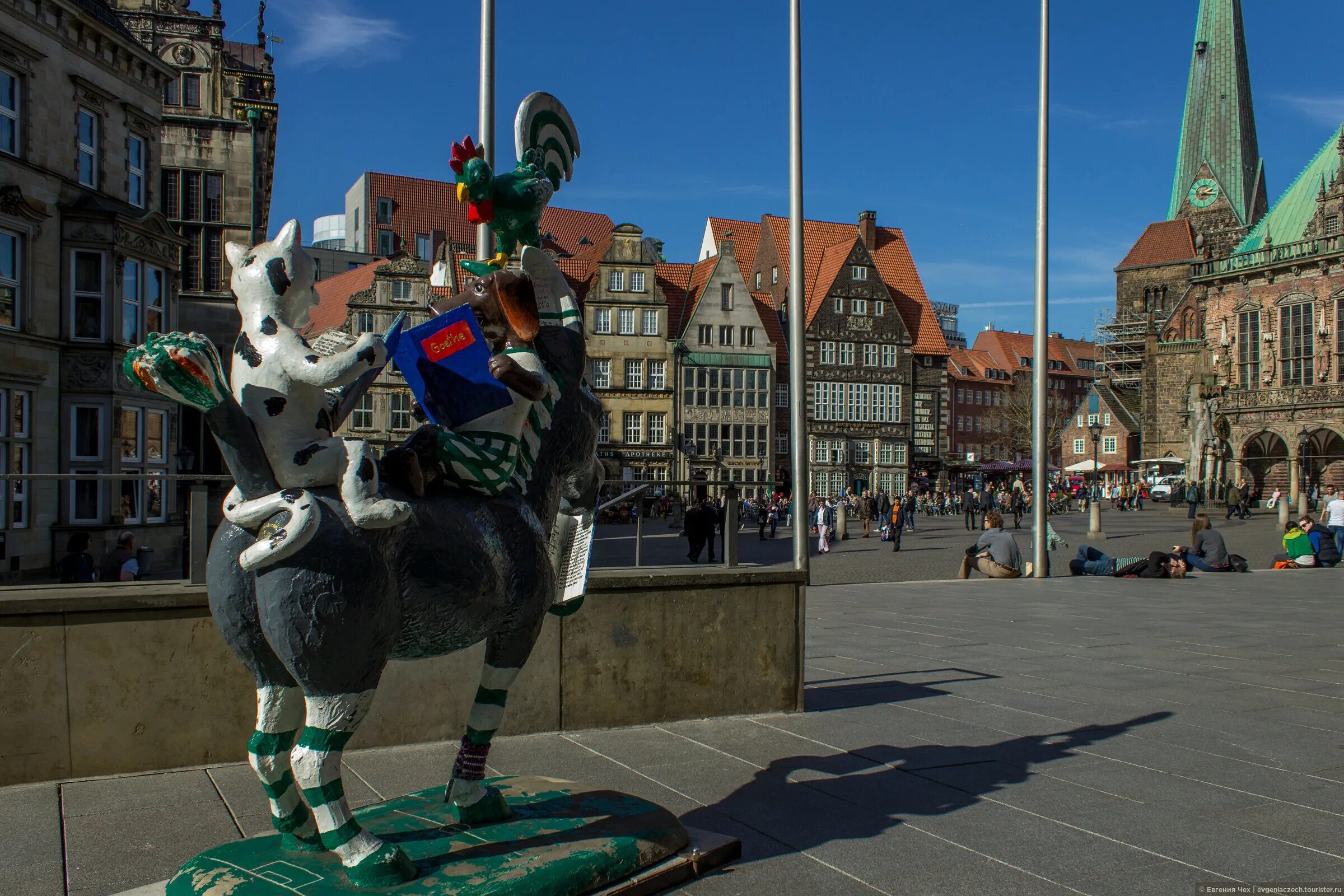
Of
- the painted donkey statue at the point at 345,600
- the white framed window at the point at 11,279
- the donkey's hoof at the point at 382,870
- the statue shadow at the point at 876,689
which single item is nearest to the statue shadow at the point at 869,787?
the statue shadow at the point at 876,689

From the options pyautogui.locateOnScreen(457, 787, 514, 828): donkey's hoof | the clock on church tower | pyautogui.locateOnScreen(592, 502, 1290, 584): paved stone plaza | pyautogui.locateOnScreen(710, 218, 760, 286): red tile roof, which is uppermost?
the clock on church tower

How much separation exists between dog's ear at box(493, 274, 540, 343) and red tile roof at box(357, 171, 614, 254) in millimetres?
57919

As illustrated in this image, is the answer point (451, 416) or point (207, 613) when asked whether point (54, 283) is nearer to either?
point (207, 613)

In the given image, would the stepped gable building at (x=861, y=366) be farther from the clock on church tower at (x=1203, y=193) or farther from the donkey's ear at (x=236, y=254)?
the donkey's ear at (x=236, y=254)

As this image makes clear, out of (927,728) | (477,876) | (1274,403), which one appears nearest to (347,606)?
(477,876)

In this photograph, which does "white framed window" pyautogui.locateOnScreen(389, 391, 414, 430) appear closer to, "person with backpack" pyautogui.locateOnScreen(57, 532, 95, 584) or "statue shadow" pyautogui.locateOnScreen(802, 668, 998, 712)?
"person with backpack" pyautogui.locateOnScreen(57, 532, 95, 584)

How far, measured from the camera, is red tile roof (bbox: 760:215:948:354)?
2334 inches

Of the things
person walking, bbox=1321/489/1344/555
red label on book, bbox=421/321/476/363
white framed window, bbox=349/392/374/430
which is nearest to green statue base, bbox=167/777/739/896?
red label on book, bbox=421/321/476/363

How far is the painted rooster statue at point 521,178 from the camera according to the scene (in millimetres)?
4062

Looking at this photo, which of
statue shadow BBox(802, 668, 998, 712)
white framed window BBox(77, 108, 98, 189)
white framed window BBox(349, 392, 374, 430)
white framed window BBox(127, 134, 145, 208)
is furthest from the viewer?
white framed window BBox(349, 392, 374, 430)

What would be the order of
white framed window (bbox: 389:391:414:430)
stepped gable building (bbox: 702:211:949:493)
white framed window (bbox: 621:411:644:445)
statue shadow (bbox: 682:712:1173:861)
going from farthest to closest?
stepped gable building (bbox: 702:211:949:493), white framed window (bbox: 621:411:644:445), white framed window (bbox: 389:391:414:430), statue shadow (bbox: 682:712:1173:861)

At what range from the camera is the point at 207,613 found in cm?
568

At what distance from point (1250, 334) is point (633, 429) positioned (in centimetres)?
3355

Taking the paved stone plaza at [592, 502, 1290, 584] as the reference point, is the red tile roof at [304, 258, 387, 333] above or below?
above
